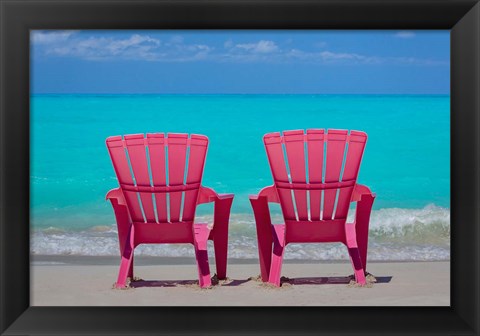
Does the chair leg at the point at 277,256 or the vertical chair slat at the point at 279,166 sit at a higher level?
the vertical chair slat at the point at 279,166

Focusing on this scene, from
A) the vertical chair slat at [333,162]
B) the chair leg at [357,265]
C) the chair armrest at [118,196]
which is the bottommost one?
the chair leg at [357,265]

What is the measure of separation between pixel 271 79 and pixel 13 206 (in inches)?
418

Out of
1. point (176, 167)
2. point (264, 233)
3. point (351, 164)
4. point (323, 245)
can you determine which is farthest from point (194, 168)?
point (323, 245)

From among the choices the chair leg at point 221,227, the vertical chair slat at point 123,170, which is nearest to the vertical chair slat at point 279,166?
the chair leg at point 221,227

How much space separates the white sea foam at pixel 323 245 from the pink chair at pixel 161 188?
175 centimetres

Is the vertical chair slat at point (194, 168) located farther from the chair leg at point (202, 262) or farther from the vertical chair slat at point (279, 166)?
the vertical chair slat at point (279, 166)

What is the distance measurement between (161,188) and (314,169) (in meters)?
0.82

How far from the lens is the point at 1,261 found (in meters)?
2.37

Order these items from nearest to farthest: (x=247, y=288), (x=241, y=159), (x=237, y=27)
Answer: (x=237, y=27) < (x=247, y=288) < (x=241, y=159)

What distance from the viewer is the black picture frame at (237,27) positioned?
7.59ft

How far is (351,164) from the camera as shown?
3.98 metres

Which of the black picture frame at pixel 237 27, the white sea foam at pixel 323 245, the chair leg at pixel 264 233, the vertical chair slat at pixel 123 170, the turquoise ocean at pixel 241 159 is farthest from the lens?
the turquoise ocean at pixel 241 159

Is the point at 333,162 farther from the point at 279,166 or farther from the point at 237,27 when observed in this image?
the point at 237,27

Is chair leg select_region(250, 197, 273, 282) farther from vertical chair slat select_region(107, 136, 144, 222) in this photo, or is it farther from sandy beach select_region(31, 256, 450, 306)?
vertical chair slat select_region(107, 136, 144, 222)
